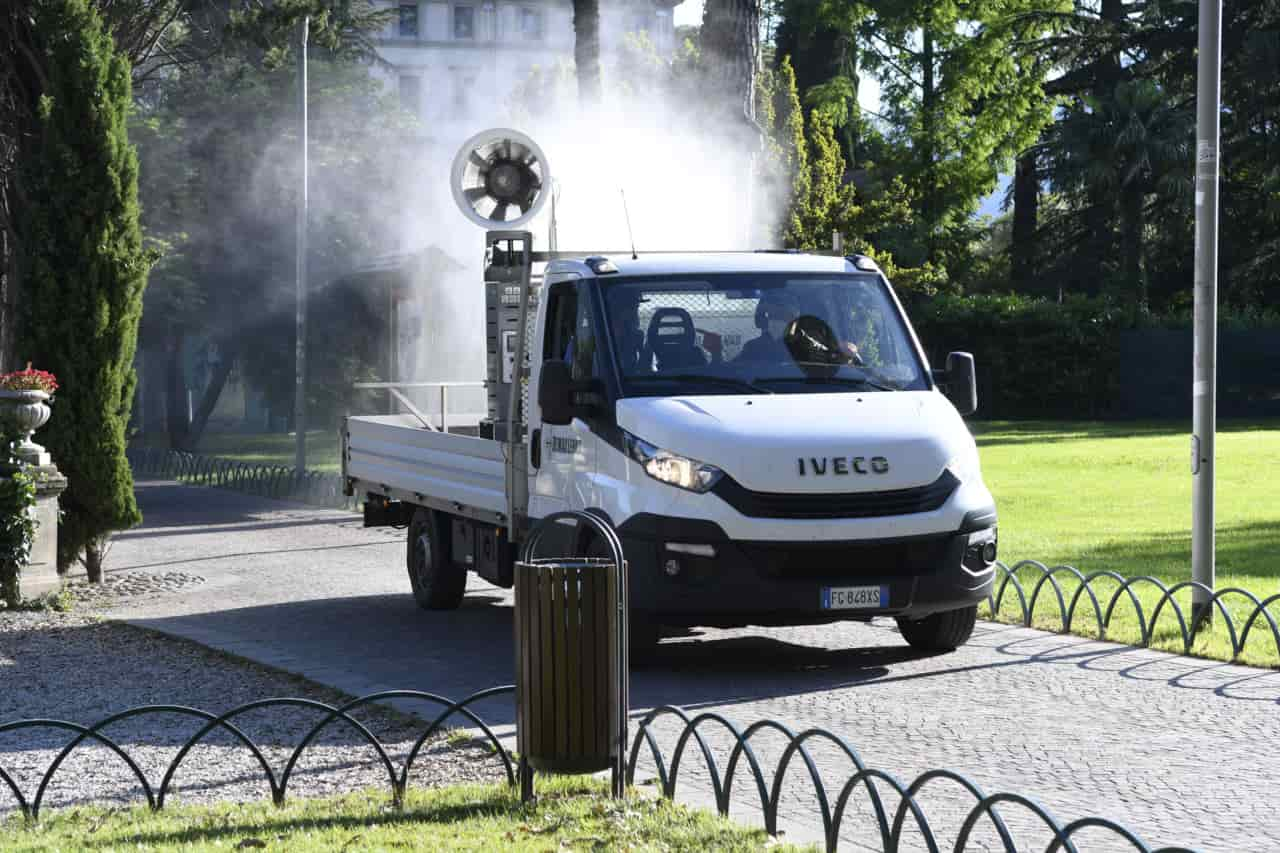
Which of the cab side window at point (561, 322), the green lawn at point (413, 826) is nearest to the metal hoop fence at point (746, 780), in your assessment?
the green lawn at point (413, 826)

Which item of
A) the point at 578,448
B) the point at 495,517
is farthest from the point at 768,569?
the point at 495,517

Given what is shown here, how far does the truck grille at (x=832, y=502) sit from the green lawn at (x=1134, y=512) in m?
2.18

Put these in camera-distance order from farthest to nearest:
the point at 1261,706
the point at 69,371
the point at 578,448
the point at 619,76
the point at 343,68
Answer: the point at 343,68 → the point at 619,76 → the point at 69,371 → the point at 578,448 → the point at 1261,706

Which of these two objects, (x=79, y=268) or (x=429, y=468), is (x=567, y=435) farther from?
(x=79, y=268)

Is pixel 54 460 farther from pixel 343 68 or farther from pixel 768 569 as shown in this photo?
pixel 343 68

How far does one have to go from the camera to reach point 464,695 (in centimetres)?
1030

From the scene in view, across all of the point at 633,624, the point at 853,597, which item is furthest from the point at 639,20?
the point at 853,597

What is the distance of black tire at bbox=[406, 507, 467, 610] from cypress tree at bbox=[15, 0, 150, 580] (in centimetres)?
289

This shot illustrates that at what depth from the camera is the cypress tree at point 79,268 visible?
15.4 m

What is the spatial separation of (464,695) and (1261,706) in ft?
13.4

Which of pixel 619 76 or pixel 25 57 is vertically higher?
pixel 619 76

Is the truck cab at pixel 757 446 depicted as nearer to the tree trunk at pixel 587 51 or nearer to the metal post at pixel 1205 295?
the metal post at pixel 1205 295

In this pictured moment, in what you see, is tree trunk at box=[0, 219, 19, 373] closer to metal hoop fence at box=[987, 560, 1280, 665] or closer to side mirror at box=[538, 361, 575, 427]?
side mirror at box=[538, 361, 575, 427]

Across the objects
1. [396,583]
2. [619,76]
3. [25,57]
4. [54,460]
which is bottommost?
[396,583]
